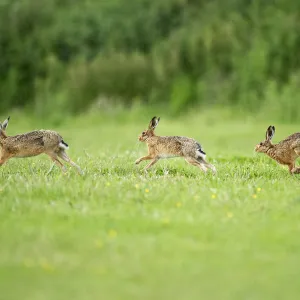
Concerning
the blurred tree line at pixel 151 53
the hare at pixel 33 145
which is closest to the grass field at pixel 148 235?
the hare at pixel 33 145

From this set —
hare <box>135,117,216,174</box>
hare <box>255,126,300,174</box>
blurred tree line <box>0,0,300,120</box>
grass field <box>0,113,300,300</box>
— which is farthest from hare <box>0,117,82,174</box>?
blurred tree line <box>0,0,300,120</box>

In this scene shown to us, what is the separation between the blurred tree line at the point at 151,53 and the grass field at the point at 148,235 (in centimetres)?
2174

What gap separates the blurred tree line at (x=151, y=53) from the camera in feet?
127

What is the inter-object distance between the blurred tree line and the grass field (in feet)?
71.3

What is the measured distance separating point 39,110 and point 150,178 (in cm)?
3057

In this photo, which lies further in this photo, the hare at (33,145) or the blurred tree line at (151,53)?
the blurred tree line at (151,53)

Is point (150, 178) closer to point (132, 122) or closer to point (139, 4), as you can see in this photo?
point (132, 122)

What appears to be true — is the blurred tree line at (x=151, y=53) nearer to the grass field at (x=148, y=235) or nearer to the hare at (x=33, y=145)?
the hare at (x=33, y=145)

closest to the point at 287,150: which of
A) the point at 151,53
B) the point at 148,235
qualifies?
the point at 148,235

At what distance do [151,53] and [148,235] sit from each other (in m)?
37.3

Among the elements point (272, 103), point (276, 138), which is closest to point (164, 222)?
point (276, 138)

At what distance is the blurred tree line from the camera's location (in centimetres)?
3859

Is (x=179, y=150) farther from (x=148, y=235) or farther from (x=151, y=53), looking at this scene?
(x=151, y=53)

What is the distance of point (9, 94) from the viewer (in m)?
47.7
